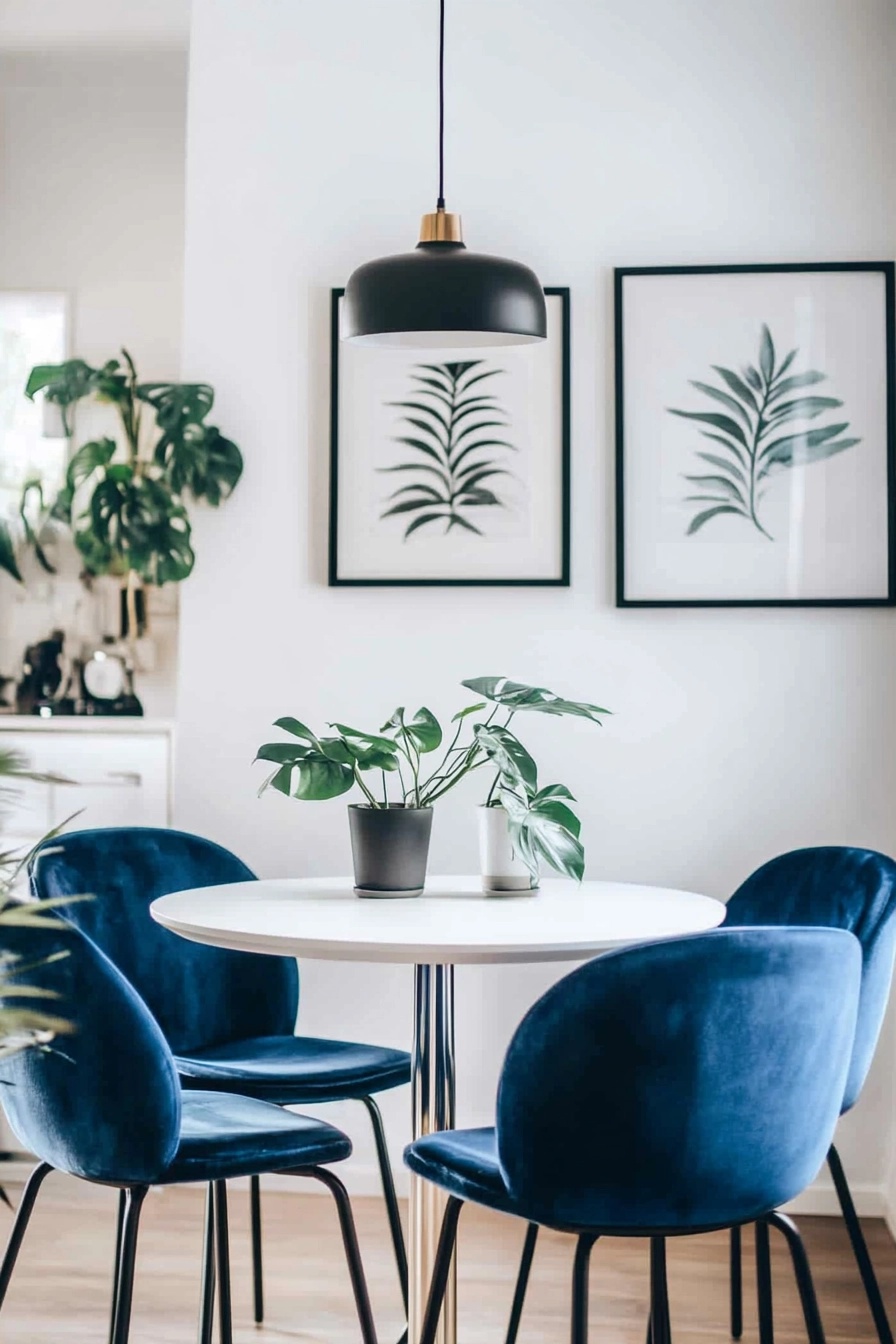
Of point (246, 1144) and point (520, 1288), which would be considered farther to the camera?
point (520, 1288)

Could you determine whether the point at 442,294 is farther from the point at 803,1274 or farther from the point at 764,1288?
the point at 764,1288

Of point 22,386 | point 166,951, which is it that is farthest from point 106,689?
point 166,951

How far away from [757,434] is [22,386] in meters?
2.18

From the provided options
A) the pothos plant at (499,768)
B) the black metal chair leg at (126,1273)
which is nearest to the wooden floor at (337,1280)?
the black metal chair leg at (126,1273)

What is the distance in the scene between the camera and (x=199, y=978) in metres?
2.82

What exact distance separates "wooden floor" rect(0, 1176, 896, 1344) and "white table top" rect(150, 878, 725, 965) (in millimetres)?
780

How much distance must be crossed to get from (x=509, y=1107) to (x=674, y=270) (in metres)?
2.15

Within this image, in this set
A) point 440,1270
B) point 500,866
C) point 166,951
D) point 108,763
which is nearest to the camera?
point 440,1270

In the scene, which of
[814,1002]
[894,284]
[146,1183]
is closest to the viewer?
[814,1002]

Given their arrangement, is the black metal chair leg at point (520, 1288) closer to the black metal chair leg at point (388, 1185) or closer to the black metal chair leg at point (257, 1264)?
the black metal chair leg at point (388, 1185)

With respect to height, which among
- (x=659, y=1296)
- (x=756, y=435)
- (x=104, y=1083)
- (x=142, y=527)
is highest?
(x=756, y=435)

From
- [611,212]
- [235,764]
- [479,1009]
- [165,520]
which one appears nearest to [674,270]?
[611,212]

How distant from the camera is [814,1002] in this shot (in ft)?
5.93

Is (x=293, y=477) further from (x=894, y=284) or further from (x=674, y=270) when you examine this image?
(x=894, y=284)
